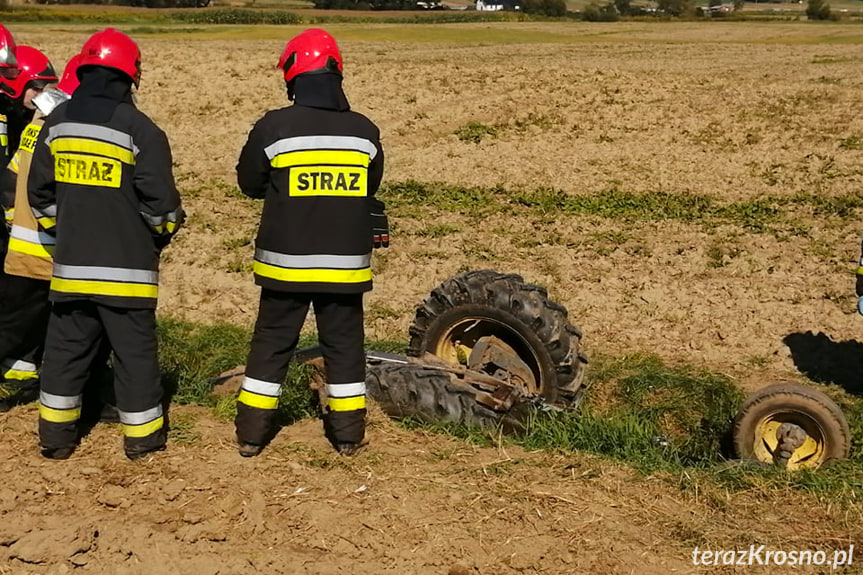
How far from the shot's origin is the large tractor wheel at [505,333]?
574 cm

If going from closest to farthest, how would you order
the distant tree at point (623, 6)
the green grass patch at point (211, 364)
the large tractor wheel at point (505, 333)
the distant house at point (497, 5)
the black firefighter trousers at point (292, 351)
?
the black firefighter trousers at point (292, 351), the large tractor wheel at point (505, 333), the green grass patch at point (211, 364), the distant tree at point (623, 6), the distant house at point (497, 5)

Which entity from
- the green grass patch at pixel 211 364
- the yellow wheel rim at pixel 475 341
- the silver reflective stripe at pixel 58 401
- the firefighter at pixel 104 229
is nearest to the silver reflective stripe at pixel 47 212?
the firefighter at pixel 104 229

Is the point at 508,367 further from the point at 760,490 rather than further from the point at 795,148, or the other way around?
the point at 795,148

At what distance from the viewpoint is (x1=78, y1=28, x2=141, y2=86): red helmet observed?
189 inches

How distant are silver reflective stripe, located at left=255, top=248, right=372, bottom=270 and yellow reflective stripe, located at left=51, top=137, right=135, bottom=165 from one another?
850 millimetres

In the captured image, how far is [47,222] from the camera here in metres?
5.11

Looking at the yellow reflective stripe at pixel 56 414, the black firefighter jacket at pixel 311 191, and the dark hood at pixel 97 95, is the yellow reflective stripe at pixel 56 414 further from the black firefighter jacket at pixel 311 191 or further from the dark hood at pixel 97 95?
the dark hood at pixel 97 95

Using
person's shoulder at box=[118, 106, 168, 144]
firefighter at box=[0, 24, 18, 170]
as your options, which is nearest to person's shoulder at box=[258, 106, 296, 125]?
person's shoulder at box=[118, 106, 168, 144]

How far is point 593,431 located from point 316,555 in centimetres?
200

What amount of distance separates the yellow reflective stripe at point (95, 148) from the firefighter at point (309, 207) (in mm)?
574

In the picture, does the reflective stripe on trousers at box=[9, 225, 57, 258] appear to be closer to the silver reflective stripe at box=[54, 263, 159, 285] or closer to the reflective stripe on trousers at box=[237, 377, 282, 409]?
the silver reflective stripe at box=[54, 263, 159, 285]

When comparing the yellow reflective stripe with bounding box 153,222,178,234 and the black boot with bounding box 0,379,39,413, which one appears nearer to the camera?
the yellow reflective stripe with bounding box 153,222,178,234

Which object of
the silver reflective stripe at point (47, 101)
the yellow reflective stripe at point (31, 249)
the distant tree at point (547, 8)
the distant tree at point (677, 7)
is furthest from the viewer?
the distant tree at point (677, 7)

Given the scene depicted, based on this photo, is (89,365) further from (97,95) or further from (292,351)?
(97,95)
